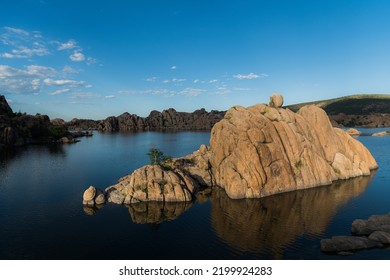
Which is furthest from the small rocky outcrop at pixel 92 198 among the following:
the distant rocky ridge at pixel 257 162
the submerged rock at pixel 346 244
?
the submerged rock at pixel 346 244

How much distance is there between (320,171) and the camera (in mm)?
82812

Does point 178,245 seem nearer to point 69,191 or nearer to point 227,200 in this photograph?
point 227,200

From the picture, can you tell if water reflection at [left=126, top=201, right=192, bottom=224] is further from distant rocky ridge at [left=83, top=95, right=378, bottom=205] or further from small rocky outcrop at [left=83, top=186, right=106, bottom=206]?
small rocky outcrop at [left=83, top=186, right=106, bottom=206]

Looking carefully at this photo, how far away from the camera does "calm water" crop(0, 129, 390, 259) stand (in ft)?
147

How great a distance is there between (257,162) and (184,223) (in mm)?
26408

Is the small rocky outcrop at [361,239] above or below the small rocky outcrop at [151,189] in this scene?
below

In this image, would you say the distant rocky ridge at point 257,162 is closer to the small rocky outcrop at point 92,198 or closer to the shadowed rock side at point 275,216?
the small rocky outcrop at point 92,198

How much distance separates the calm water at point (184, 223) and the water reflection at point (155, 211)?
0.68 feet

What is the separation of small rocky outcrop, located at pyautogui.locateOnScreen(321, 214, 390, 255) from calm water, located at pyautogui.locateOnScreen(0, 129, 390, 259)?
1546 mm

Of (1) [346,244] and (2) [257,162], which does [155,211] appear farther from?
(1) [346,244]

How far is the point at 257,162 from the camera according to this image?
73125 millimetres

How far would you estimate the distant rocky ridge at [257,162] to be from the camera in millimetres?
70812

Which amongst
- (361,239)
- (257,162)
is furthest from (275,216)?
(361,239)

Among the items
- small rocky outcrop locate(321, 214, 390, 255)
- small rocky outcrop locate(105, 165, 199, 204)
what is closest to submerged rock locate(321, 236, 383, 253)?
small rocky outcrop locate(321, 214, 390, 255)
